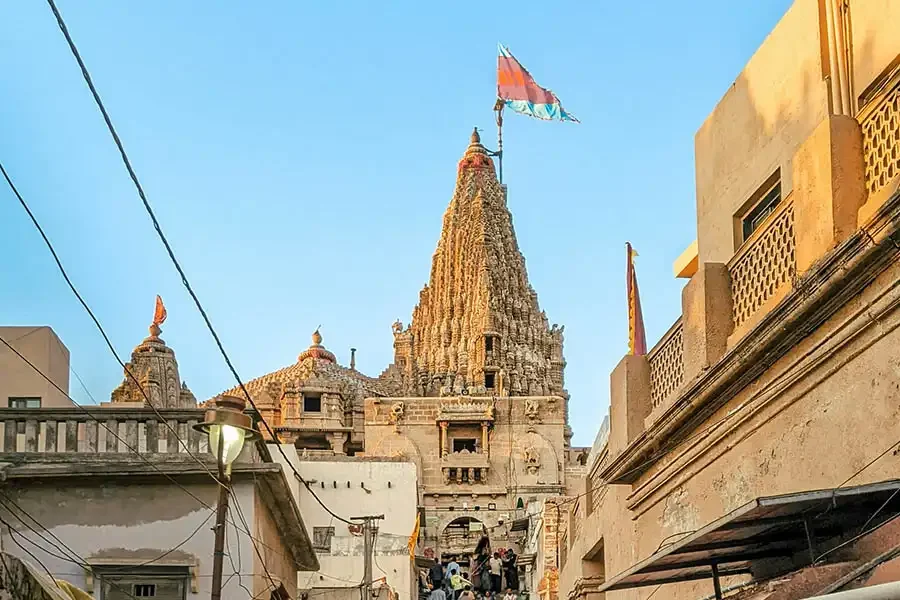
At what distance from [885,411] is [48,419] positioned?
9.08 metres

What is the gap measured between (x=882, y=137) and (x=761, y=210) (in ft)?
12.4

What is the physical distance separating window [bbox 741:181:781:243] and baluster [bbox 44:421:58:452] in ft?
22.9

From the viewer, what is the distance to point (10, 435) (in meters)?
14.1

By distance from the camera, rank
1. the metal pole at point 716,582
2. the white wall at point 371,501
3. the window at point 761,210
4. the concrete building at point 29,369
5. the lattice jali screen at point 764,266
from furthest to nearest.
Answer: the white wall at point 371,501 → the concrete building at point 29,369 → the window at point 761,210 → the lattice jali screen at point 764,266 → the metal pole at point 716,582

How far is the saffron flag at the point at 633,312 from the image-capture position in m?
15.3

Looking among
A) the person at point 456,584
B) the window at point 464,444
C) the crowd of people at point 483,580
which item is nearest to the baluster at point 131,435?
the crowd of people at point 483,580

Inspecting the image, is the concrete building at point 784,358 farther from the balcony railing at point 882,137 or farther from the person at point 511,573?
the person at point 511,573

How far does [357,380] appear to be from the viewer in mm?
79750

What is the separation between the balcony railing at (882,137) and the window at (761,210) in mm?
2972

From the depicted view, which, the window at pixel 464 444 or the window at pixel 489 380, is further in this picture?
the window at pixel 489 380

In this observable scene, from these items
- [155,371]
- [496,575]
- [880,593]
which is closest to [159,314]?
[155,371]

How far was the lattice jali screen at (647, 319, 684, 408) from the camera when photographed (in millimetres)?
12055

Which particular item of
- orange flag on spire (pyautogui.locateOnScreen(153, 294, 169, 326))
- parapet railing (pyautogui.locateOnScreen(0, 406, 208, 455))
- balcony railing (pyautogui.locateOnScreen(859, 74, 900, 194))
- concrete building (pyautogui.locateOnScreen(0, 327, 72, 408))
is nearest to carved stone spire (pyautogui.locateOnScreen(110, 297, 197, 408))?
orange flag on spire (pyautogui.locateOnScreen(153, 294, 169, 326))

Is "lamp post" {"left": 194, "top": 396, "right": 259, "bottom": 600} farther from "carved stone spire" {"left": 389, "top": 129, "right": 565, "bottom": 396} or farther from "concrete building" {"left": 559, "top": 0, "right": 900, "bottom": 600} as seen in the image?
"carved stone spire" {"left": 389, "top": 129, "right": 565, "bottom": 396}
